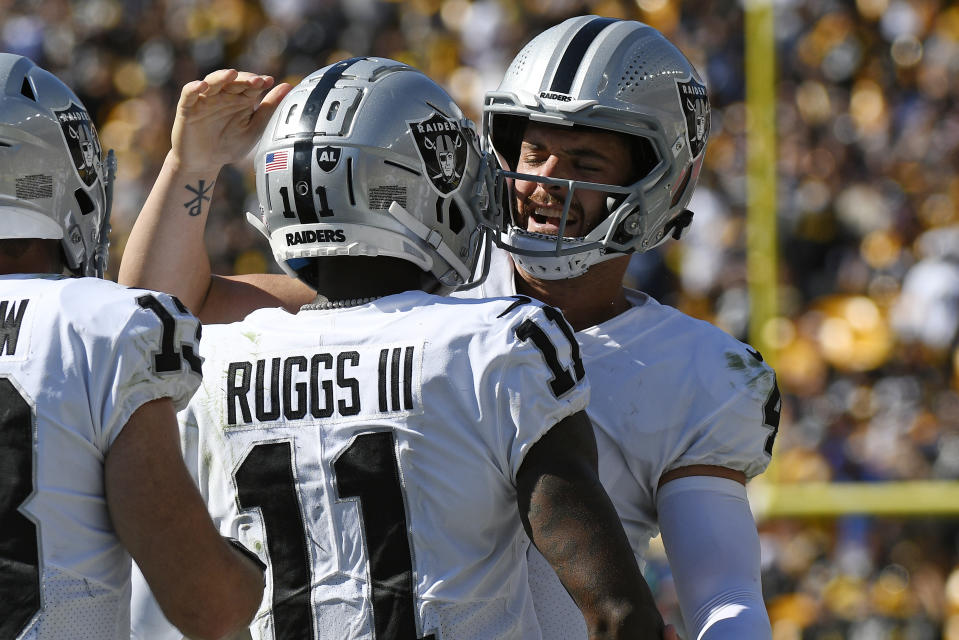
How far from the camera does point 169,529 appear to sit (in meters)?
1.70

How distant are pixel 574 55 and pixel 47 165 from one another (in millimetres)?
1022

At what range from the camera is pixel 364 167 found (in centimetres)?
192

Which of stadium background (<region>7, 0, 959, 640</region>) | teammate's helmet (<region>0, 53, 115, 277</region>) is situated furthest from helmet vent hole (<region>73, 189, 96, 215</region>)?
stadium background (<region>7, 0, 959, 640</region>)

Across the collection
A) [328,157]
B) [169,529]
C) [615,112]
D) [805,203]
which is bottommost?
[805,203]

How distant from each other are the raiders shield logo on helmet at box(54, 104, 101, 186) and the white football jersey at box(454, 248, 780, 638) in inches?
34.9

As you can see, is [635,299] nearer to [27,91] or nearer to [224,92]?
[224,92]

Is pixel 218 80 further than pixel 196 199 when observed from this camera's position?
No

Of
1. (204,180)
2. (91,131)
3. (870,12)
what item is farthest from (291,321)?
(870,12)

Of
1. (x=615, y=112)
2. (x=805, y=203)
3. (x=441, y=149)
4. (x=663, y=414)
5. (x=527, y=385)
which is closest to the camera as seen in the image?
(x=527, y=385)

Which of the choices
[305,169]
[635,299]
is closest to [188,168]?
[305,169]

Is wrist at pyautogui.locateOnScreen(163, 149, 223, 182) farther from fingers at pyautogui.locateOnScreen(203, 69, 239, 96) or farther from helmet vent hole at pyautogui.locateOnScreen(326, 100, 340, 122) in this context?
helmet vent hole at pyautogui.locateOnScreen(326, 100, 340, 122)

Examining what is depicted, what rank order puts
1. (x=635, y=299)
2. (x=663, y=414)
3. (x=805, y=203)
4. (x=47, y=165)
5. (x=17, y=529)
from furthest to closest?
(x=805, y=203) → (x=635, y=299) → (x=663, y=414) → (x=47, y=165) → (x=17, y=529)

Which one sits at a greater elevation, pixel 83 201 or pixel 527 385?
pixel 83 201

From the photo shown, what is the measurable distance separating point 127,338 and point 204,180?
964 millimetres
